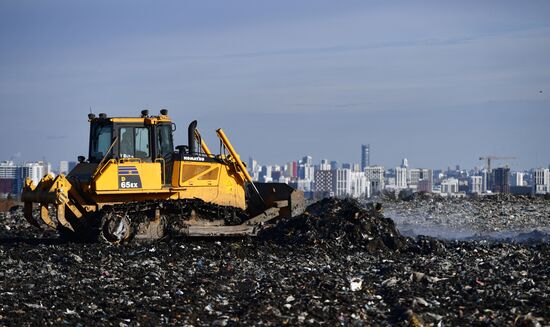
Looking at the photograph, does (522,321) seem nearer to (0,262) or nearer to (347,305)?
(347,305)

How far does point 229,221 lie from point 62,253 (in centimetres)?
387

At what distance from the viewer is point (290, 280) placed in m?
14.3

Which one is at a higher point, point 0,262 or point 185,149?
point 185,149

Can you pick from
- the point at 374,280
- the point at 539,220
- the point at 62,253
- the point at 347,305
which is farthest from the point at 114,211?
the point at 539,220

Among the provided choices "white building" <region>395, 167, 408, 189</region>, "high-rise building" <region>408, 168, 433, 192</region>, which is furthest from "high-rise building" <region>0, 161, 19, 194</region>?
"white building" <region>395, 167, 408, 189</region>

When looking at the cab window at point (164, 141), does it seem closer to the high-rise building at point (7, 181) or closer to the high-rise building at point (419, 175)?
the high-rise building at point (7, 181)

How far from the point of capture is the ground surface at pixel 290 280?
11594 millimetres

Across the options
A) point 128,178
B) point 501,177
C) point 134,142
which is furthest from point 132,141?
point 501,177

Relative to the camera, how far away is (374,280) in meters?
14.5

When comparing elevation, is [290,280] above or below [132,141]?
below

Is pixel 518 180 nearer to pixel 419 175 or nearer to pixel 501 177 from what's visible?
pixel 419 175

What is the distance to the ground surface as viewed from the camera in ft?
38.0

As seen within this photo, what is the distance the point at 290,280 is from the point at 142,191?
567 centimetres

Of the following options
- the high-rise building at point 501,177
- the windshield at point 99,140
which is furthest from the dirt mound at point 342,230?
the high-rise building at point 501,177
